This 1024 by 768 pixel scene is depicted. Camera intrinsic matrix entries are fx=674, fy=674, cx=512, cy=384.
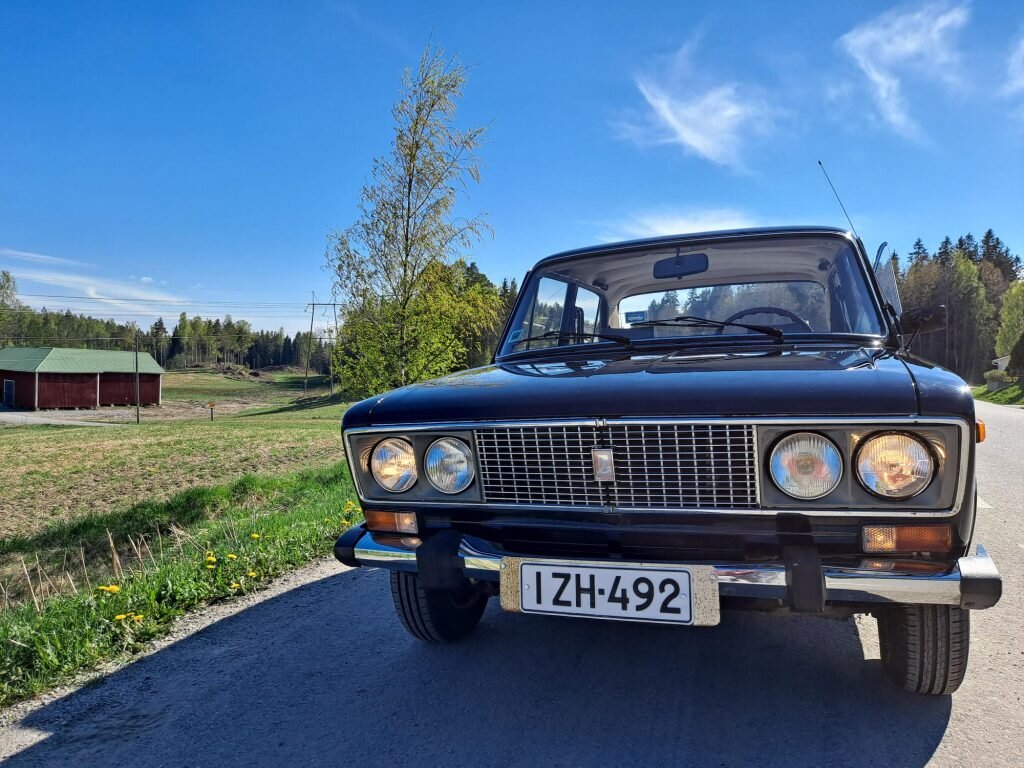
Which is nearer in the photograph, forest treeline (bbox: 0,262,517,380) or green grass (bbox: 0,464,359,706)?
green grass (bbox: 0,464,359,706)

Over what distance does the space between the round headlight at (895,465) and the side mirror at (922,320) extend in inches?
52.7

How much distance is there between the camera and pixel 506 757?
209 centimetres

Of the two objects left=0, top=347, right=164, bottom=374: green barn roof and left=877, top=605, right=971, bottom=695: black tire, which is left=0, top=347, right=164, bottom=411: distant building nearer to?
left=0, top=347, right=164, bottom=374: green barn roof

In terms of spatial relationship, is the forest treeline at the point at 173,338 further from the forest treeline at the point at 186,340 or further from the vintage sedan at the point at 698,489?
the vintage sedan at the point at 698,489

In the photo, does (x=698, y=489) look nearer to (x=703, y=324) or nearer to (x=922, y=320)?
(x=703, y=324)

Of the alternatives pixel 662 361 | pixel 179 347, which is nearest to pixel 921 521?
pixel 662 361

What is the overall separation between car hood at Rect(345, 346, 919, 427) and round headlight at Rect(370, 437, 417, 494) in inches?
3.9

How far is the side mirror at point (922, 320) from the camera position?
3004 millimetres

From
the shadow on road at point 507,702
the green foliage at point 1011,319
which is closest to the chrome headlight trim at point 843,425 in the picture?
the shadow on road at point 507,702

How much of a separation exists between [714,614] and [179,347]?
14840cm

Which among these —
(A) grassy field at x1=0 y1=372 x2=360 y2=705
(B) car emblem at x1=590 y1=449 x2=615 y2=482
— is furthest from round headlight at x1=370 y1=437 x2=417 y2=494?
(A) grassy field at x1=0 y1=372 x2=360 y2=705

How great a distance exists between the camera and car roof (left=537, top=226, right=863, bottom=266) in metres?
3.21

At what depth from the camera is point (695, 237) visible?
3434mm

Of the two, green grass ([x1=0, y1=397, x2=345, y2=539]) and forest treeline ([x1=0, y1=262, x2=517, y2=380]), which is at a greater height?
forest treeline ([x1=0, y1=262, x2=517, y2=380])
